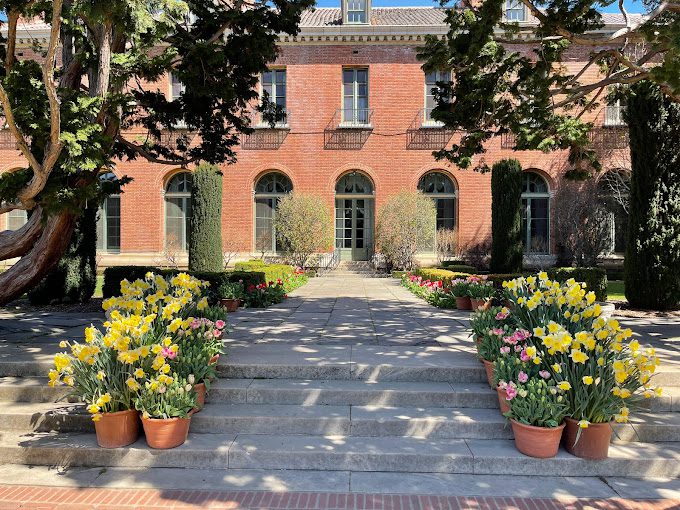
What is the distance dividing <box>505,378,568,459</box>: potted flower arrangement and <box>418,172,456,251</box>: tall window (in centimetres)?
1609

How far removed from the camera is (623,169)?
17.6 m

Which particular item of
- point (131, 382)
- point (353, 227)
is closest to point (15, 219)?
point (353, 227)

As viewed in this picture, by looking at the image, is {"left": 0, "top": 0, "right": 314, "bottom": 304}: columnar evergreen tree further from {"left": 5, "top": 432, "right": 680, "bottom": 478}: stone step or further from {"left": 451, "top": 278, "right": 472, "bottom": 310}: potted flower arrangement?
{"left": 451, "top": 278, "right": 472, "bottom": 310}: potted flower arrangement

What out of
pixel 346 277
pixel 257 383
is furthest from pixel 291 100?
pixel 257 383

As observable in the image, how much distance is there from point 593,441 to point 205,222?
40.9 ft

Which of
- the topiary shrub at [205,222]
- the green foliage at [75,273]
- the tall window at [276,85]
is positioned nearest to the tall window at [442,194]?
the tall window at [276,85]

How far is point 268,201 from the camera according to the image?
19.5 metres

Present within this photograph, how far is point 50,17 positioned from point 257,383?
4.37m

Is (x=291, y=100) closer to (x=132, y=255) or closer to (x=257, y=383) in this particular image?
(x=132, y=255)

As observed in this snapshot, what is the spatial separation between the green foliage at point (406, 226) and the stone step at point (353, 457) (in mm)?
13703

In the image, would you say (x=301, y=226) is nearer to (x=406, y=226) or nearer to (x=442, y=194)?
(x=406, y=226)

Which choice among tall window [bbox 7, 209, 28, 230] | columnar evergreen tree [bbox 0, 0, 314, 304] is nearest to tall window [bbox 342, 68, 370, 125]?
columnar evergreen tree [bbox 0, 0, 314, 304]

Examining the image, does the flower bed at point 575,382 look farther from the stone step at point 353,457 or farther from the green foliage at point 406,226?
the green foliage at point 406,226

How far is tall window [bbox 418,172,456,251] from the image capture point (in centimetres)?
1927
